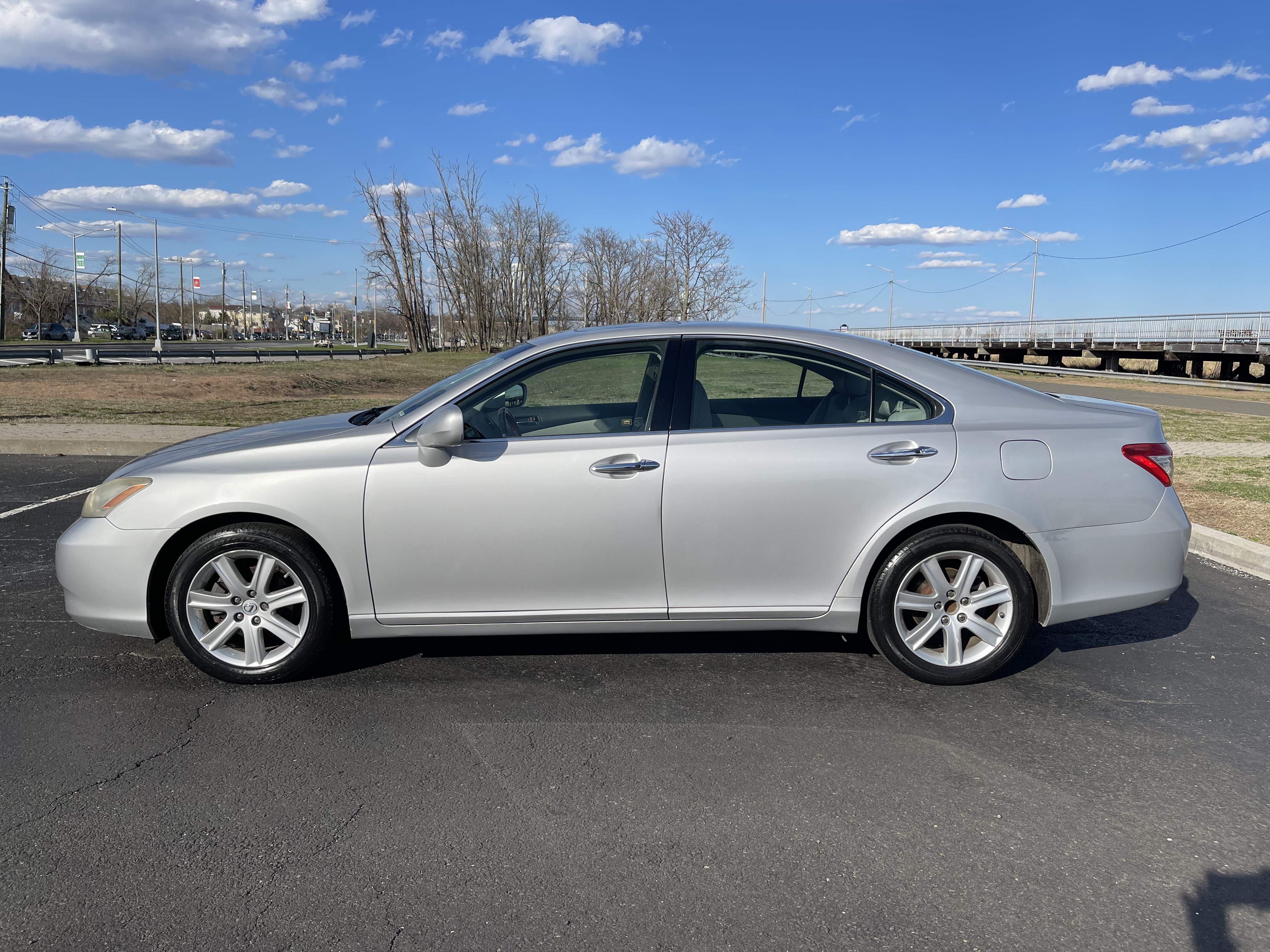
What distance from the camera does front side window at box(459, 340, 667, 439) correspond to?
13.5 feet

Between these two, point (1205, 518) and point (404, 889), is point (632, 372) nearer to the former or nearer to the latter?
point (404, 889)

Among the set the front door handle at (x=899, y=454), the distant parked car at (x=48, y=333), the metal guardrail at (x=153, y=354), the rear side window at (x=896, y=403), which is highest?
the distant parked car at (x=48, y=333)

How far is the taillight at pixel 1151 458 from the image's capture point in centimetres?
416

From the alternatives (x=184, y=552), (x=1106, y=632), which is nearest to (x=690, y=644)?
(x=1106, y=632)

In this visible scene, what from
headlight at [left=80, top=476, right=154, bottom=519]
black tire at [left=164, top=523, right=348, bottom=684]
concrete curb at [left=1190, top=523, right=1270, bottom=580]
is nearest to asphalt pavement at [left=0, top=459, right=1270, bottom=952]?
black tire at [left=164, top=523, right=348, bottom=684]

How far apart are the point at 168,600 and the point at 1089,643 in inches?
179

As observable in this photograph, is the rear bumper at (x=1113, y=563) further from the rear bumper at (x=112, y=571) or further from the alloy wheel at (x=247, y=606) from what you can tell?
the rear bumper at (x=112, y=571)

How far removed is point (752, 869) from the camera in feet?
9.02

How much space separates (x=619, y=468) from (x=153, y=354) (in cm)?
4198

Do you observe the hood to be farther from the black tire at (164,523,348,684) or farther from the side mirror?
the black tire at (164,523,348,684)

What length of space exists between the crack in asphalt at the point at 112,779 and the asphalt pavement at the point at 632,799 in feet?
0.04

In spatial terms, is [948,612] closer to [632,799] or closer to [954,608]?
[954,608]

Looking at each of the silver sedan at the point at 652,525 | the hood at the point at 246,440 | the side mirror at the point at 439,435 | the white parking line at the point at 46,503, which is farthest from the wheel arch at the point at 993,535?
Result: the white parking line at the point at 46,503

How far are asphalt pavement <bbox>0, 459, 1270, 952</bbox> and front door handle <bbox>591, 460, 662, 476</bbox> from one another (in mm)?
995
